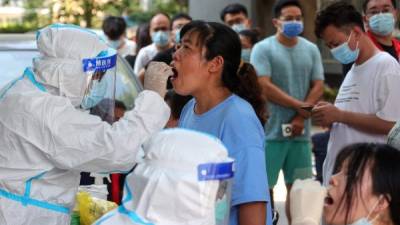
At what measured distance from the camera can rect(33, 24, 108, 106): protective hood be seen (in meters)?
3.48

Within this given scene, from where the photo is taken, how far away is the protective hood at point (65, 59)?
3.48 metres

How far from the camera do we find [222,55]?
329cm

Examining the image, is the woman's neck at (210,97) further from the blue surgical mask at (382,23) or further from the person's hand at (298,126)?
the person's hand at (298,126)

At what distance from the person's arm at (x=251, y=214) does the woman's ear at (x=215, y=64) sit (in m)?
0.58

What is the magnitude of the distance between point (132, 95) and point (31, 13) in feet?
61.7

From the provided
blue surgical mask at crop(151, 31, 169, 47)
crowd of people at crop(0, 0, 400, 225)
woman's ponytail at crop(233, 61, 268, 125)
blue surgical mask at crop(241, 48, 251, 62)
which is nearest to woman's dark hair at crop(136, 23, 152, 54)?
blue surgical mask at crop(151, 31, 169, 47)

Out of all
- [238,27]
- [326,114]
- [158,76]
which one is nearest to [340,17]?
[326,114]

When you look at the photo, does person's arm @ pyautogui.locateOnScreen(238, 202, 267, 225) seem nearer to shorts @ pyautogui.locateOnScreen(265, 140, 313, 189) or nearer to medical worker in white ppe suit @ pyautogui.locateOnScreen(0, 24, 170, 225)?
medical worker in white ppe suit @ pyautogui.locateOnScreen(0, 24, 170, 225)

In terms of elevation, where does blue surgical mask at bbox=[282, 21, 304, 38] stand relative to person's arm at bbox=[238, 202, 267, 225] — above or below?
above

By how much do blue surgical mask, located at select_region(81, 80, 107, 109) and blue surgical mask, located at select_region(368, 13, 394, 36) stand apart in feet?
7.42

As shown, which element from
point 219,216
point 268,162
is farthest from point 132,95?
point 219,216

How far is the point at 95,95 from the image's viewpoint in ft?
12.3

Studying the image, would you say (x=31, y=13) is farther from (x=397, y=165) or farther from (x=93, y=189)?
(x=397, y=165)

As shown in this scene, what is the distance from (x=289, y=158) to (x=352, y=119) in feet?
6.36
